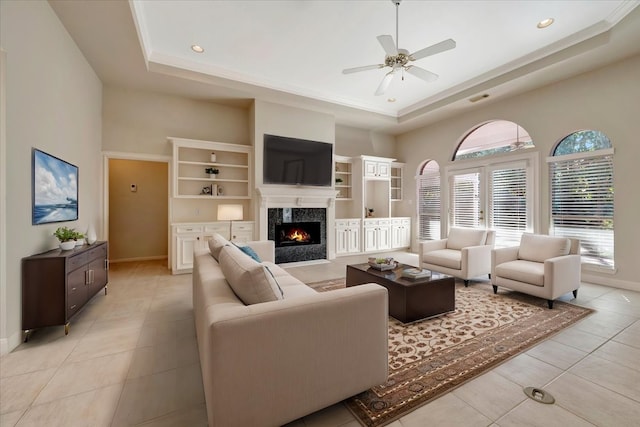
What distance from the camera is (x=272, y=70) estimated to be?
14.9 feet

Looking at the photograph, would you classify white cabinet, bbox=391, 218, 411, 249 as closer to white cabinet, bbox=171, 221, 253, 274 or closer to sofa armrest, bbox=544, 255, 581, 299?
sofa armrest, bbox=544, 255, 581, 299

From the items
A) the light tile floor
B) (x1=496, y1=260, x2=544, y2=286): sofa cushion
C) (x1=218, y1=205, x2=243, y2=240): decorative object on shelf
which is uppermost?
(x1=218, y1=205, x2=243, y2=240): decorative object on shelf

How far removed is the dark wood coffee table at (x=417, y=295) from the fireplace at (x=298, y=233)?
8.90 ft

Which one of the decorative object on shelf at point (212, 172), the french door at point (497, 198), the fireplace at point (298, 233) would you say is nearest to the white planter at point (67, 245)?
the decorative object on shelf at point (212, 172)

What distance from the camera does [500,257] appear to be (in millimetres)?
3701

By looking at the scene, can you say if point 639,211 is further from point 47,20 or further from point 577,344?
point 47,20

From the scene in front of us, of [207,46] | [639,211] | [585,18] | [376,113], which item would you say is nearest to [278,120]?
[207,46]

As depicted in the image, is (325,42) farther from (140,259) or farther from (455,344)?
(140,259)

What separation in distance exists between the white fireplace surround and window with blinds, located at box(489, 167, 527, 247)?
3221 mm

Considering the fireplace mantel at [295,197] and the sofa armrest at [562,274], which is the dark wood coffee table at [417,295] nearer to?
the sofa armrest at [562,274]

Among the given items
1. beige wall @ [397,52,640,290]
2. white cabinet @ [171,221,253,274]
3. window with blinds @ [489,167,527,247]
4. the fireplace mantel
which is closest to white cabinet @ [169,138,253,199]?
the fireplace mantel

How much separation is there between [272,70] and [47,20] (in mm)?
2690

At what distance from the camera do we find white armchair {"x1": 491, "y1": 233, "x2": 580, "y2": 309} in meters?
3.06

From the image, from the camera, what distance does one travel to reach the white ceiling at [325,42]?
3.07 metres
